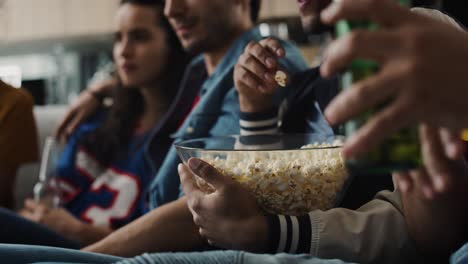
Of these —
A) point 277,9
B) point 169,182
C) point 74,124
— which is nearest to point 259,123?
point 169,182

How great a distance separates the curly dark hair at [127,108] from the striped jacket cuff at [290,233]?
3.55ft

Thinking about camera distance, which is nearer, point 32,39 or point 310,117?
point 310,117

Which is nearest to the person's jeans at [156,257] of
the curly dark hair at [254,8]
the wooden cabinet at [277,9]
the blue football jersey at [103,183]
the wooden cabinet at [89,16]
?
the blue football jersey at [103,183]

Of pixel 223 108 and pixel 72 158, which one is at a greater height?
pixel 223 108

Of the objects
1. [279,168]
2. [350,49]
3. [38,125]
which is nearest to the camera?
[350,49]

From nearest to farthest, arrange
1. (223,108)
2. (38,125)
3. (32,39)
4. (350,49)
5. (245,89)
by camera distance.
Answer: (350,49)
(245,89)
(223,108)
(38,125)
(32,39)

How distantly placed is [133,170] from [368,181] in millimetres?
906

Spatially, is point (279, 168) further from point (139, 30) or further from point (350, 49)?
point (139, 30)

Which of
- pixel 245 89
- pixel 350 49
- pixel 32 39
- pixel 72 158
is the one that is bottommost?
pixel 32 39

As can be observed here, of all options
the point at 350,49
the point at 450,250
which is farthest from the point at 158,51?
the point at 350,49

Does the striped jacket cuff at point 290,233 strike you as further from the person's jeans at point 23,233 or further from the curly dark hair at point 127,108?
the curly dark hair at point 127,108

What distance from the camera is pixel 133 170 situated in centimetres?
159

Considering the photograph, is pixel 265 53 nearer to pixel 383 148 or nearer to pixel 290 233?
pixel 290 233

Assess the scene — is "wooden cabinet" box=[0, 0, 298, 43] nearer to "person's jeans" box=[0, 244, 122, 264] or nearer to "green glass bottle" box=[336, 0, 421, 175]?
"person's jeans" box=[0, 244, 122, 264]
